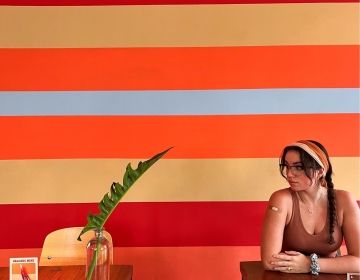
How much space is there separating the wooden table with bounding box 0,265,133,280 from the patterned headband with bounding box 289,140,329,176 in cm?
90

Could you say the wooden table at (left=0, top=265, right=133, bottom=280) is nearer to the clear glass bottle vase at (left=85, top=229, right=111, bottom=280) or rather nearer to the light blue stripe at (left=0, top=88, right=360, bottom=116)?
the clear glass bottle vase at (left=85, top=229, right=111, bottom=280)

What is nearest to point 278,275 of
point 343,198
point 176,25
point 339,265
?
point 339,265

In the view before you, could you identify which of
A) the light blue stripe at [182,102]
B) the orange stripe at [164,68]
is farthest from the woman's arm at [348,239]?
the orange stripe at [164,68]

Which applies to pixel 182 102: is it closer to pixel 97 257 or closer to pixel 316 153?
pixel 316 153

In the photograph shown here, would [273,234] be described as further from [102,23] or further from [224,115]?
[102,23]

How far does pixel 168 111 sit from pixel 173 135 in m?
0.13

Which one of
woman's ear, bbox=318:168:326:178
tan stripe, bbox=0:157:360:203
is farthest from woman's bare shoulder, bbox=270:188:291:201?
tan stripe, bbox=0:157:360:203

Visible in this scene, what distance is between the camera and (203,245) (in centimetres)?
244

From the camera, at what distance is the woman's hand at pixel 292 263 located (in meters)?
1.72

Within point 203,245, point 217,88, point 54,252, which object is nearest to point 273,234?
point 203,245

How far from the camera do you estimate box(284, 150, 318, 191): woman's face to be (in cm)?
192

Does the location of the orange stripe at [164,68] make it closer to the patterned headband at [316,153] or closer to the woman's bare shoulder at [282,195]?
the patterned headband at [316,153]

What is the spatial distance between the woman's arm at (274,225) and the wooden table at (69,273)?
1.85 ft

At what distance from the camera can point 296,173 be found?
1927 mm
